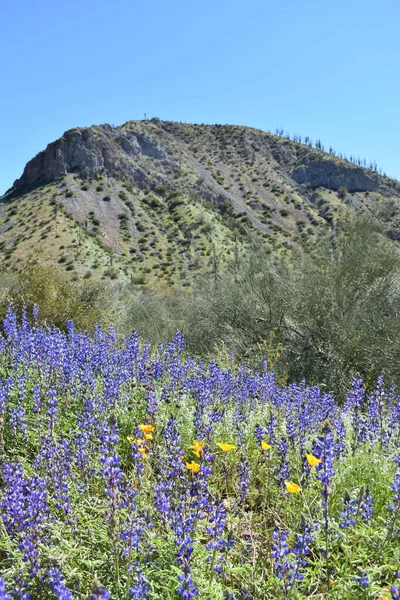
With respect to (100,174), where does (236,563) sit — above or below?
below

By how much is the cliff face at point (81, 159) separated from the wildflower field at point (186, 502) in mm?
76299

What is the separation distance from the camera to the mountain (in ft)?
197

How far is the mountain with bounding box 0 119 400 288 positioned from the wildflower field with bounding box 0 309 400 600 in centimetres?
3892

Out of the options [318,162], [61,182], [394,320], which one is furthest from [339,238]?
[318,162]

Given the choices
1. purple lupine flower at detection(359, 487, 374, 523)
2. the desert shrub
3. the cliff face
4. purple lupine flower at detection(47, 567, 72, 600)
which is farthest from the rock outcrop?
purple lupine flower at detection(47, 567, 72, 600)

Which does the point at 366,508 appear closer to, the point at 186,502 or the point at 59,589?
the point at 186,502

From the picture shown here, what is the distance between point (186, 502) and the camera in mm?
2771

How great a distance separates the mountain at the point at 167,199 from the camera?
60.0 m

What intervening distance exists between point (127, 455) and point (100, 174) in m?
78.4

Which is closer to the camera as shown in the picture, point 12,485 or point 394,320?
point 12,485

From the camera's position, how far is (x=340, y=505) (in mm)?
3543

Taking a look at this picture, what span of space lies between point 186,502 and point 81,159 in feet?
267

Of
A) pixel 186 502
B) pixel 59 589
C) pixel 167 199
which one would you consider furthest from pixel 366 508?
pixel 167 199

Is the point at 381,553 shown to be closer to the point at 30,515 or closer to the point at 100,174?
the point at 30,515
